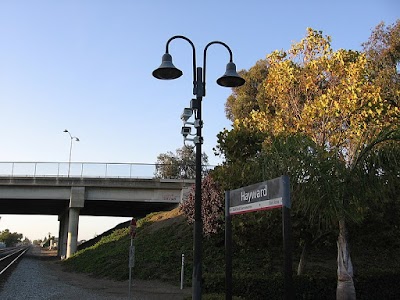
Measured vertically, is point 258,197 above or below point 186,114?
below

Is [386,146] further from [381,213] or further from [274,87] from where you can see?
[274,87]

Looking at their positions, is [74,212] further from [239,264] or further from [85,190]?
[239,264]

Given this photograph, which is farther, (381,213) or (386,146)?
(381,213)

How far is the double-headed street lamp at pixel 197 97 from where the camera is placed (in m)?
9.91

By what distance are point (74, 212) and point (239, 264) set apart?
21714 mm

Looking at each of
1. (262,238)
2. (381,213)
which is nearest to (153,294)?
(262,238)

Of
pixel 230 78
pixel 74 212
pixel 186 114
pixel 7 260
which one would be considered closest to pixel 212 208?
pixel 186 114

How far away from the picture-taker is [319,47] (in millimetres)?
16641

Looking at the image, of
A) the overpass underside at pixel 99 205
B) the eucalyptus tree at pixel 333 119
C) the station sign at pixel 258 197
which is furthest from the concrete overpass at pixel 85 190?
the station sign at pixel 258 197

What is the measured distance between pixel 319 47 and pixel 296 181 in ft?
27.4

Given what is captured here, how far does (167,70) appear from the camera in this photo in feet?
33.4

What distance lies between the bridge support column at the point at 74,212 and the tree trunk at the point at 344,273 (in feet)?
95.9

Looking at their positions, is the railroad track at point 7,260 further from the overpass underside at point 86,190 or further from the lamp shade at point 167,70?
the lamp shade at point 167,70

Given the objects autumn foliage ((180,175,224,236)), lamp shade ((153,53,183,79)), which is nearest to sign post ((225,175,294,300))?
lamp shade ((153,53,183,79))
